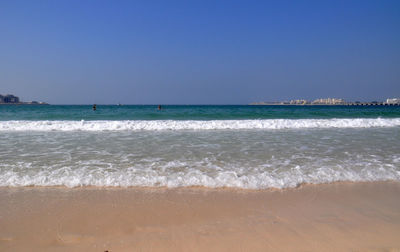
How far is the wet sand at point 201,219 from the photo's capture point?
231 centimetres

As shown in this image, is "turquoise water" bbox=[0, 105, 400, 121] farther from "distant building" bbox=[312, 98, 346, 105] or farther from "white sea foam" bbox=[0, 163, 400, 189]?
"distant building" bbox=[312, 98, 346, 105]

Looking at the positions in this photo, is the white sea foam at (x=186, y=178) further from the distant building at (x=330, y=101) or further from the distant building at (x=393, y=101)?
the distant building at (x=393, y=101)

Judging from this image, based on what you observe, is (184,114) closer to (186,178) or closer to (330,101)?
(186,178)

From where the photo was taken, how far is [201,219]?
2.80 meters

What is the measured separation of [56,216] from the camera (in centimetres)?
289

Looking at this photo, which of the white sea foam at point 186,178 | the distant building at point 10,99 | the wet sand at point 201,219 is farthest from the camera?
the distant building at point 10,99

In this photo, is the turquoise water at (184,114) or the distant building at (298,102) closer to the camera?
the turquoise water at (184,114)

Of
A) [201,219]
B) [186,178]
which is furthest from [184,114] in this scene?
[201,219]

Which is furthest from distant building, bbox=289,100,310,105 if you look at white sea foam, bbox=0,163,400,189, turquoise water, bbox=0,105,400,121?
white sea foam, bbox=0,163,400,189

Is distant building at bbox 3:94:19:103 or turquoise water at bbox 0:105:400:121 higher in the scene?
distant building at bbox 3:94:19:103

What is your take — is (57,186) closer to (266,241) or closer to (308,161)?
(266,241)

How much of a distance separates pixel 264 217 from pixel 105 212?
83.9 inches

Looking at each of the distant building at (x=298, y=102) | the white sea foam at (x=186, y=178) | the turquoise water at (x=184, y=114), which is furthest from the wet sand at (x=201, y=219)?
the distant building at (x=298, y=102)

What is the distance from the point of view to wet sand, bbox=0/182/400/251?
231 centimetres
